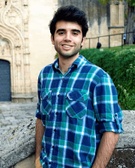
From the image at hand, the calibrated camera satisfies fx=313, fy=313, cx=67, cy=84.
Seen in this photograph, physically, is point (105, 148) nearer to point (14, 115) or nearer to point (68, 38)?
point (68, 38)

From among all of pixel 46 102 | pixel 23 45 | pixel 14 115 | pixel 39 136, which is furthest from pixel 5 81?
pixel 46 102

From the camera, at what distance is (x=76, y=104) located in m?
1.91

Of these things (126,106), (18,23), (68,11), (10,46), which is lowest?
(126,106)

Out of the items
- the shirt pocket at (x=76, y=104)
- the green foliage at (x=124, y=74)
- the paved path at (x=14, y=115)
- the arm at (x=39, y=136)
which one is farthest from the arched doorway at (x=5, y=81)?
the shirt pocket at (x=76, y=104)

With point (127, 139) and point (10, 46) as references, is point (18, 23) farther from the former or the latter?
point (127, 139)

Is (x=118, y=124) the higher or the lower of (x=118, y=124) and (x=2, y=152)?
the higher

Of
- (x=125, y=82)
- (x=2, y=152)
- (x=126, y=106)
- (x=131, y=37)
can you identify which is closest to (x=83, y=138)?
(x=2, y=152)

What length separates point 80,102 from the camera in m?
1.90

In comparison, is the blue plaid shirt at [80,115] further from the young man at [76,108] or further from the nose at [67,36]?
the nose at [67,36]

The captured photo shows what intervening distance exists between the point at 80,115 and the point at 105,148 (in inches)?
9.6

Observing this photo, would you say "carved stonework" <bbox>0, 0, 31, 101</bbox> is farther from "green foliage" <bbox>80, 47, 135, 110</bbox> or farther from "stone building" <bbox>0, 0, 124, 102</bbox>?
"green foliage" <bbox>80, 47, 135, 110</bbox>

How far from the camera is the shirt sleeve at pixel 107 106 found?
184 centimetres

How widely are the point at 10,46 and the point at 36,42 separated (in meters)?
1.54

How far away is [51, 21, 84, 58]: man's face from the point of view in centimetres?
199
